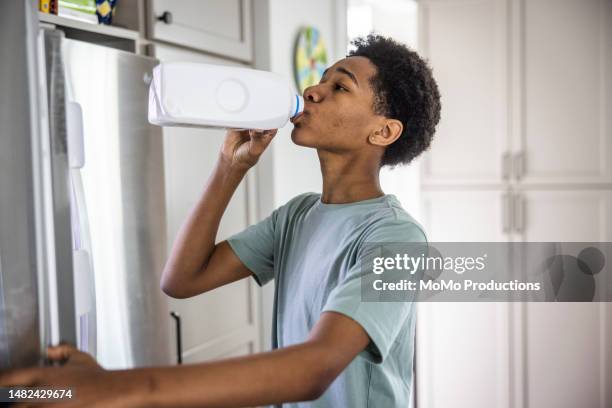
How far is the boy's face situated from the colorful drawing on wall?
1406mm

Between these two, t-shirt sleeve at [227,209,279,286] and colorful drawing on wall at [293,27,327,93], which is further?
colorful drawing on wall at [293,27,327,93]

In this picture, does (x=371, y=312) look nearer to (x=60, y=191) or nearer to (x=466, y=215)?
(x=60, y=191)

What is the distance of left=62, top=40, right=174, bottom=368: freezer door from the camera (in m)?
1.41

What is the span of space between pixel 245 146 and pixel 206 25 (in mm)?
1027

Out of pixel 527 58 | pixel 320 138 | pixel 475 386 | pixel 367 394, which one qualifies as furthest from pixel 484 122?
pixel 367 394

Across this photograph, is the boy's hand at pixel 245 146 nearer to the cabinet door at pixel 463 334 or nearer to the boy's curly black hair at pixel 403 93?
the boy's curly black hair at pixel 403 93

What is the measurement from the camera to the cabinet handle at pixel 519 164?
263 centimetres

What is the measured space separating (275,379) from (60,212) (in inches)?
10.5

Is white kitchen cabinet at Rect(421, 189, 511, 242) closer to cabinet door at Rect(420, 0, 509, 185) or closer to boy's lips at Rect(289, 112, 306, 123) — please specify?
cabinet door at Rect(420, 0, 509, 185)

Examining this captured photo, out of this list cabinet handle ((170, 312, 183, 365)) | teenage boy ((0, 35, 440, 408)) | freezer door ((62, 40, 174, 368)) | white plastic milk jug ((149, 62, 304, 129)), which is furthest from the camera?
cabinet handle ((170, 312, 183, 365))

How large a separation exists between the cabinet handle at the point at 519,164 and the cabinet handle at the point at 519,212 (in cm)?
9

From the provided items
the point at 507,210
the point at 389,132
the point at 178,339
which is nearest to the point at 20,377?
the point at 389,132

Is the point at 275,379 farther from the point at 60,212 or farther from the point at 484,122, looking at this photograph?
the point at 484,122

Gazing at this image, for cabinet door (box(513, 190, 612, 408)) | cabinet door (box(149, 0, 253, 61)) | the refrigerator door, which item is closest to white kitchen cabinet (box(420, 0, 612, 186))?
cabinet door (box(513, 190, 612, 408))
